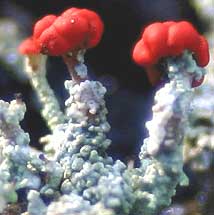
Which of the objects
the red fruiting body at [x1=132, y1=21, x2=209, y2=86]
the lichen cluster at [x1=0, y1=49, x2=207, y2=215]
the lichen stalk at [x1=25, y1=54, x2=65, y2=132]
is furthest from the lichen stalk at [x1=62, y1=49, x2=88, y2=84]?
the lichen stalk at [x1=25, y1=54, x2=65, y2=132]

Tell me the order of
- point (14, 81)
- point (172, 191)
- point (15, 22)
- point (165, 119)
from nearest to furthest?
point (165, 119) < point (172, 191) < point (14, 81) < point (15, 22)

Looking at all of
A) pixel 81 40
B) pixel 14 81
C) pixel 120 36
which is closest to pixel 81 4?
pixel 120 36

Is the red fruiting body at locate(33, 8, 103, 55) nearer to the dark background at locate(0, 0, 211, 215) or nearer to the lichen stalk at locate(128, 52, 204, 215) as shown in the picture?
the lichen stalk at locate(128, 52, 204, 215)

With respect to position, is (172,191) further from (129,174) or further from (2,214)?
(2,214)

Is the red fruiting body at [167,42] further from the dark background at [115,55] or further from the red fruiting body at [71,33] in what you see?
the dark background at [115,55]

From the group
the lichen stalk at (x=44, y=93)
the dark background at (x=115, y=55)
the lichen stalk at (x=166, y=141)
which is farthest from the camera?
the dark background at (x=115, y=55)

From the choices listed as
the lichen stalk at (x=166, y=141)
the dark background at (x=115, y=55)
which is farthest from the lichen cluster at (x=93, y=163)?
the dark background at (x=115, y=55)

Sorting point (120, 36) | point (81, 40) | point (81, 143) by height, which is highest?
point (120, 36)
